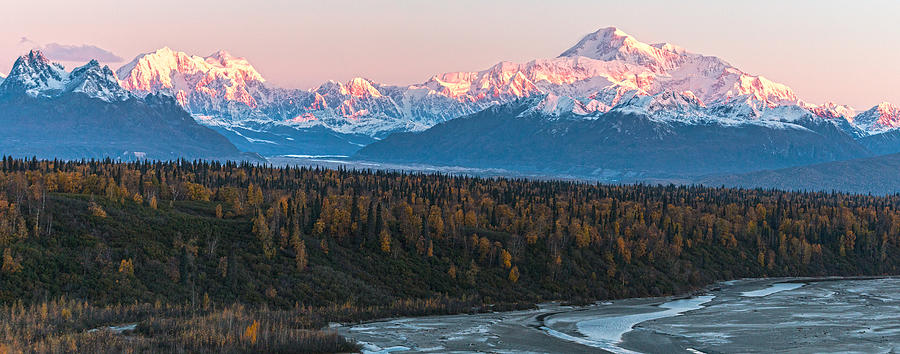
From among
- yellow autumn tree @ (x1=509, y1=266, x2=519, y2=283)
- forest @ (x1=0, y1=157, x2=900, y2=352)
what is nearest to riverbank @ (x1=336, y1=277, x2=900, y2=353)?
forest @ (x1=0, y1=157, x2=900, y2=352)

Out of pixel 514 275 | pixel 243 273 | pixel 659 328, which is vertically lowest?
pixel 659 328

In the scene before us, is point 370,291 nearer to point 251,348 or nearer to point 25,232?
point 25,232

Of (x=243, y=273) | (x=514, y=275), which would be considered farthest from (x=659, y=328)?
(x=243, y=273)

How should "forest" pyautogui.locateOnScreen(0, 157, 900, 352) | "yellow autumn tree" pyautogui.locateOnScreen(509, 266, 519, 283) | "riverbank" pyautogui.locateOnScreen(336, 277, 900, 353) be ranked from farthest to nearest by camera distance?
"yellow autumn tree" pyautogui.locateOnScreen(509, 266, 519, 283) < "riverbank" pyautogui.locateOnScreen(336, 277, 900, 353) < "forest" pyautogui.locateOnScreen(0, 157, 900, 352)

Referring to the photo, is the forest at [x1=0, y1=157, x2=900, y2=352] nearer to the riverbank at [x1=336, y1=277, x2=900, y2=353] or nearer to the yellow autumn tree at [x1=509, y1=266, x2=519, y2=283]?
the yellow autumn tree at [x1=509, y1=266, x2=519, y2=283]

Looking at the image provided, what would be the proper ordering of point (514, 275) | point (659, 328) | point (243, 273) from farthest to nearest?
1. point (514, 275)
2. point (243, 273)
3. point (659, 328)

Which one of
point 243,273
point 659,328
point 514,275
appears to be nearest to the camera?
point 659,328

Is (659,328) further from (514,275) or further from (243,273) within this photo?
(243,273)

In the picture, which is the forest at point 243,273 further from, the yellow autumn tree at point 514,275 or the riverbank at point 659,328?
the riverbank at point 659,328

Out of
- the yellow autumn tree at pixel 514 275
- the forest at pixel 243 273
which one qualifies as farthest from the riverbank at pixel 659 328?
the yellow autumn tree at pixel 514 275

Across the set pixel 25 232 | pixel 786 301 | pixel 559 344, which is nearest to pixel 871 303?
pixel 786 301

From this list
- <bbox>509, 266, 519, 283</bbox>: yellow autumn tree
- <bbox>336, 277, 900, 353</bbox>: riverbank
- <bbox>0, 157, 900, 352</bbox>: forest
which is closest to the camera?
<bbox>0, 157, 900, 352</bbox>: forest
